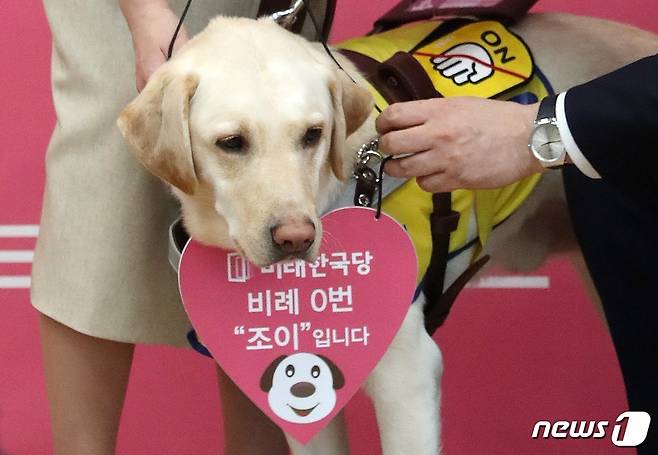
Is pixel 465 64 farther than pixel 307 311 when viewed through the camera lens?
Yes

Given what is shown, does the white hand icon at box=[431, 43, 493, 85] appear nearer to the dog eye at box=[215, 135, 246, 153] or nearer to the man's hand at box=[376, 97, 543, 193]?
the man's hand at box=[376, 97, 543, 193]

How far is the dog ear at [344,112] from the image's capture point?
947 mm

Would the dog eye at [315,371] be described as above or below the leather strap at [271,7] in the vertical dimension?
A: below

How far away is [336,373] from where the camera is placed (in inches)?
39.9

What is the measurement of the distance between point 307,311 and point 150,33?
0.98 feet

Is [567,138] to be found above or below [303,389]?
above

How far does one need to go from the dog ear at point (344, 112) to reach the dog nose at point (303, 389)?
20 cm

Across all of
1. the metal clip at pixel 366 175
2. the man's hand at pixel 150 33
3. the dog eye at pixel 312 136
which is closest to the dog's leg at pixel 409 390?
the metal clip at pixel 366 175

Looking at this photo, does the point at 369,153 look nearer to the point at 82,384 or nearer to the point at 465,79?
the point at 465,79

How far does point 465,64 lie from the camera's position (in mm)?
1130

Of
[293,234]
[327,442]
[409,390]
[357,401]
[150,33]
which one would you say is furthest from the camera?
[357,401]

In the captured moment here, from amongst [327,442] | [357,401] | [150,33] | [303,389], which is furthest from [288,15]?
[357,401]

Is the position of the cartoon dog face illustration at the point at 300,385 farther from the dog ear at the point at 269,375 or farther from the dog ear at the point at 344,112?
the dog ear at the point at 344,112

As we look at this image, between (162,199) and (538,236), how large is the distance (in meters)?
0.48
